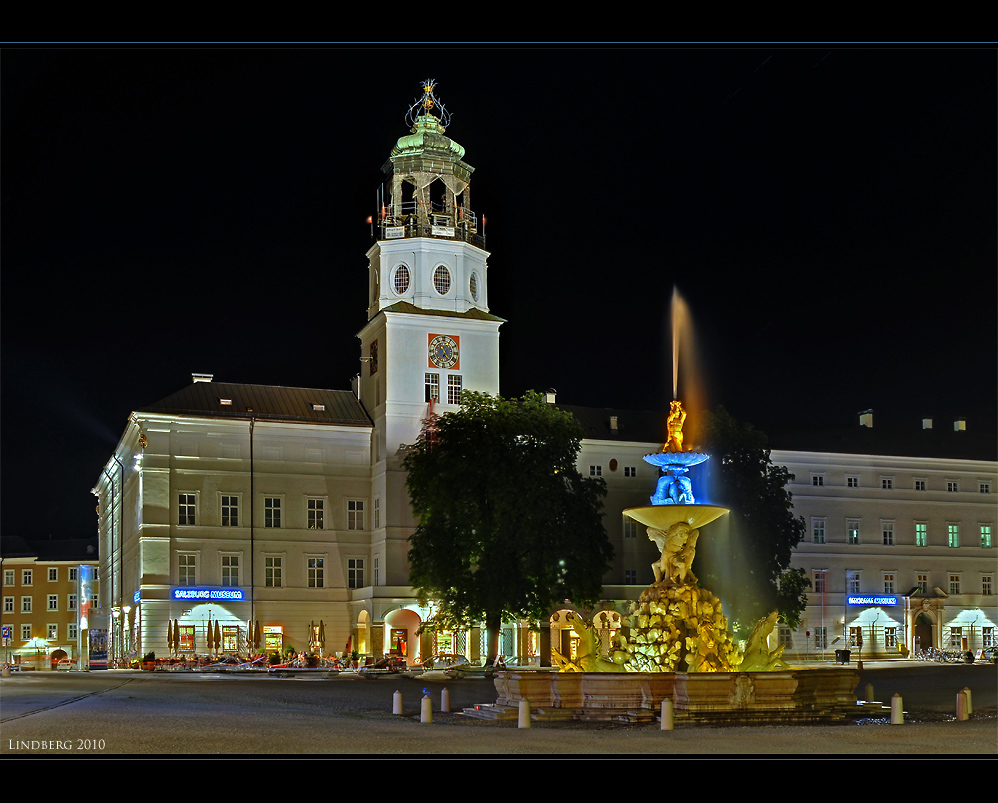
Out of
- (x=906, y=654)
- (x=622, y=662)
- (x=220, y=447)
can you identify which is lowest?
(x=906, y=654)

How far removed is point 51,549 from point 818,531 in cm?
6914

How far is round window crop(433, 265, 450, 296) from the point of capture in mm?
65000

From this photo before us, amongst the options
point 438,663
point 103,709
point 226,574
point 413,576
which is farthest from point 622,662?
point 226,574

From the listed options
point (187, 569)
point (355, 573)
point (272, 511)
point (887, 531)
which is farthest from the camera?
point (887, 531)

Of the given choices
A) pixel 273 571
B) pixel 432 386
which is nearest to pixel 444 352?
pixel 432 386

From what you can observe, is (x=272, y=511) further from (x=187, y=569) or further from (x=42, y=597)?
(x=42, y=597)

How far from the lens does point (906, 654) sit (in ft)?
228

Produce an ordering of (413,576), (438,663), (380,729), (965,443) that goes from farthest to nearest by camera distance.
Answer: (965,443) < (438,663) < (413,576) < (380,729)

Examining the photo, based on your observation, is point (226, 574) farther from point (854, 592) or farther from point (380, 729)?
point (380, 729)

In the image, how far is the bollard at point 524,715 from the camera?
2103 cm

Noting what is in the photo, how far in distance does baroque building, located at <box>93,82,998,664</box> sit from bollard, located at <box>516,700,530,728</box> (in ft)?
113

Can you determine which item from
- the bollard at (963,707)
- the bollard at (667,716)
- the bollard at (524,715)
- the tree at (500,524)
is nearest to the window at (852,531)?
the tree at (500,524)

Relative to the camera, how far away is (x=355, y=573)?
63.9m

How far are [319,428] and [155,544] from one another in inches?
376
